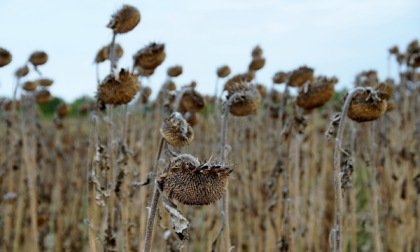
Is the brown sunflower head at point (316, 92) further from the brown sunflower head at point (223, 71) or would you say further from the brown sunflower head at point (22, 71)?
the brown sunflower head at point (22, 71)

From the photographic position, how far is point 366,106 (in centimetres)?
204

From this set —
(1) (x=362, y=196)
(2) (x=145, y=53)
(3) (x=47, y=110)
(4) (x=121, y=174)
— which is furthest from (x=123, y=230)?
(3) (x=47, y=110)

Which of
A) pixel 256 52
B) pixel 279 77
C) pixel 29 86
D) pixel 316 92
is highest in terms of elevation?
pixel 256 52

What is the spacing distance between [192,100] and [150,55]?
12.6 inches

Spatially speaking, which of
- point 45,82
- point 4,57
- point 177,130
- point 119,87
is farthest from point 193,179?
point 45,82

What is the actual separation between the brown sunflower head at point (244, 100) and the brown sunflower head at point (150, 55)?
443 millimetres

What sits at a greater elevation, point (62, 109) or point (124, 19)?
point (124, 19)

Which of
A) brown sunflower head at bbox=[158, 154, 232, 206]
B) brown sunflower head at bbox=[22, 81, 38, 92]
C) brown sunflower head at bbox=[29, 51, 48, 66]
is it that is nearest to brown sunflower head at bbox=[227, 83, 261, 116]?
brown sunflower head at bbox=[158, 154, 232, 206]

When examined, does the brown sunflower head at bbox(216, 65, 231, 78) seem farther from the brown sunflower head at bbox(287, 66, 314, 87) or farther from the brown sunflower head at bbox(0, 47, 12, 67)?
the brown sunflower head at bbox(0, 47, 12, 67)

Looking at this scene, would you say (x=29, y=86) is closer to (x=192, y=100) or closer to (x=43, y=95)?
(x=43, y=95)

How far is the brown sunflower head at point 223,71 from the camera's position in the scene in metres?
3.62

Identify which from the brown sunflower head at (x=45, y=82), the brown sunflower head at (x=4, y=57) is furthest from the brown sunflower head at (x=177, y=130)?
the brown sunflower head at (x=45, y=82)

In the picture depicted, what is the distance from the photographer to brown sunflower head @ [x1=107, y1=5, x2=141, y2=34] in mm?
2455

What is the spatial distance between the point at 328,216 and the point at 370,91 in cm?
324
